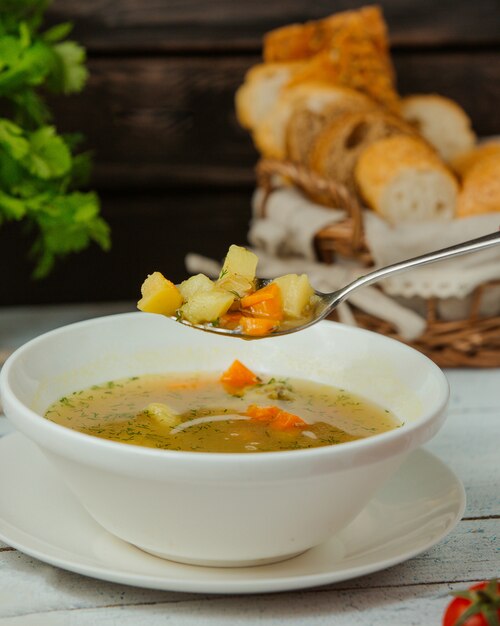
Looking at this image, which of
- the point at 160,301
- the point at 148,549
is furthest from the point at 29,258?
the point at 148,549

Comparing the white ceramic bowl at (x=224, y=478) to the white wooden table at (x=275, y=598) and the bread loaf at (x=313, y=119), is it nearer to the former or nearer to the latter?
the white wooden table at (x=275, y=598)

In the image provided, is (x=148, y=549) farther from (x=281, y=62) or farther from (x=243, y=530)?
(x=281, y=62)

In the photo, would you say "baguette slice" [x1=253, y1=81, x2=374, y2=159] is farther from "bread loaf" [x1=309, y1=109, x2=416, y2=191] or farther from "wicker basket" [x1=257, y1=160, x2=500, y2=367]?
"wicker basket" [x1=257, y1=160, x2=500, y2=367]

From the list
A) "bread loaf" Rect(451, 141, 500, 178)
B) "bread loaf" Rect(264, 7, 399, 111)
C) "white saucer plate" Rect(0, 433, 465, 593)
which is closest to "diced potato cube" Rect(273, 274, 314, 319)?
"white saucer plate" Rect(0, 433, 465, 593)

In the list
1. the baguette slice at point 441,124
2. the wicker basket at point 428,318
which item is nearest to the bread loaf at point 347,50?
the baguette slice at point 441,124

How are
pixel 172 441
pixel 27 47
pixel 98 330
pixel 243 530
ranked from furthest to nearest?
pixel 27 47, pixel 98 330, pixel 172 441, pixel 243 530

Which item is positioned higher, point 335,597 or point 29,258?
point 335,597
